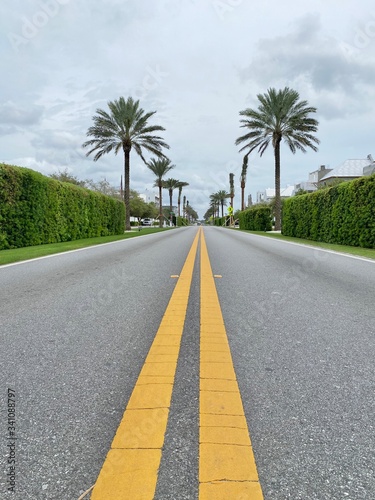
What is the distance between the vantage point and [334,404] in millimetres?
1874

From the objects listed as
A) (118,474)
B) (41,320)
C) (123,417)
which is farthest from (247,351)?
(41,320)

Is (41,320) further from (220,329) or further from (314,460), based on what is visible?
(314,460)

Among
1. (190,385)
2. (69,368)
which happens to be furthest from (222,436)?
(69,368)

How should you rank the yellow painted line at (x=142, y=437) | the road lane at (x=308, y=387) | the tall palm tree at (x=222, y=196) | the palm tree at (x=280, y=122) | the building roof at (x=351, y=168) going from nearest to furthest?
→ the yellow painted line at (x=142, y=437) → the road lane at (x=308, y=387) → the palm tree at (x=280, y=122) → the building roof at (x=351, y=168) → the tall palm tree at (x=222, y=196)

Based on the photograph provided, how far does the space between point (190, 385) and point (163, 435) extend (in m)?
0.49

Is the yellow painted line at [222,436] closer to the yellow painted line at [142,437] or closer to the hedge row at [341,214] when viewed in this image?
the yellow painted line at [142,437]

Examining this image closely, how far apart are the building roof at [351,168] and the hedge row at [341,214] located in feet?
164

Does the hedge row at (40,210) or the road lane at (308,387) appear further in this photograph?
the hedge row at (40,210)

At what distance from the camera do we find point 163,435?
1.56m

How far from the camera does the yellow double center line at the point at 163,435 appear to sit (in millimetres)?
1251

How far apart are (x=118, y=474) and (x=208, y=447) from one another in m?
0.36

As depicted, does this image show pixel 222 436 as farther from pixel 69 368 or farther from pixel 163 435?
pixel 69 368

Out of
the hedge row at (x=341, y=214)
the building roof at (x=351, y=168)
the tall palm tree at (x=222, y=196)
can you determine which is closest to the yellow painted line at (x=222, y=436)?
the hedge row at (x=341, y=214)

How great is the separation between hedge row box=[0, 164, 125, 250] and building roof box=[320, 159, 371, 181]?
56.5m
